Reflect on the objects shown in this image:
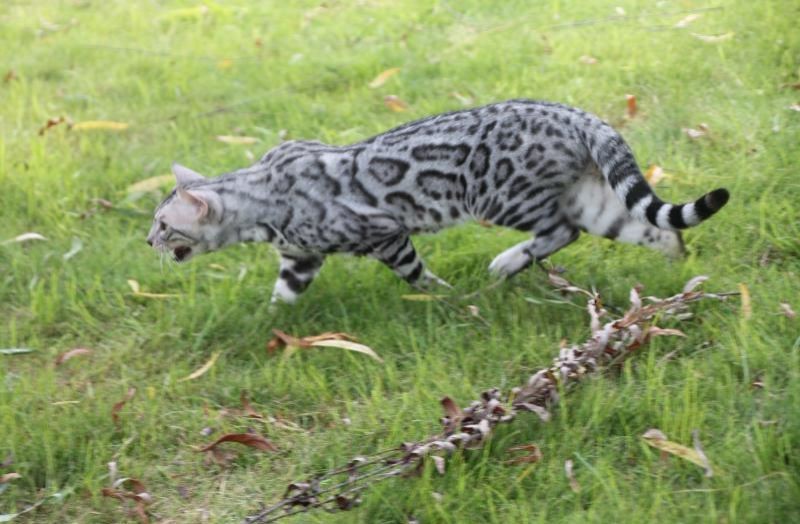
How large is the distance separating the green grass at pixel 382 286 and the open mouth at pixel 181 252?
0.74ft

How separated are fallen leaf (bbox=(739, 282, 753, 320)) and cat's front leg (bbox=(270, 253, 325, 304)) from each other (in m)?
2.09

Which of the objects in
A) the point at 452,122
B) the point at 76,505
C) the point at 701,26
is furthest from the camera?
the point at 701,26

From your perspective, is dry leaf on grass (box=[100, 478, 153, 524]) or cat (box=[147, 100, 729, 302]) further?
cat (box=[147, 100, 729, 302])

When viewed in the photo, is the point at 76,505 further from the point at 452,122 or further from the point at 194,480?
the point at 452,122

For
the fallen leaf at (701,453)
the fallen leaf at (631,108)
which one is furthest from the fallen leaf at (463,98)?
the fallen leaf at (701,453)

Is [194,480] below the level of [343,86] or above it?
below

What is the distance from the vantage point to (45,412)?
459 cm

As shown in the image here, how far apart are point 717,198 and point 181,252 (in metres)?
2.65

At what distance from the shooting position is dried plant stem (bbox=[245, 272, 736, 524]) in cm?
381

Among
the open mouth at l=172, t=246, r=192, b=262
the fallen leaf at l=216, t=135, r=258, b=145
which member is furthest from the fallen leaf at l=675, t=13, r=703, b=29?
the open mouth at l=172, t=246, r=192, b=262

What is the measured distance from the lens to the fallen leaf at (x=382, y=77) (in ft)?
24.1

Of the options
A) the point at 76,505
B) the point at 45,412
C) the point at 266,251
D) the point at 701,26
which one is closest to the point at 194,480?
the point at 76,505

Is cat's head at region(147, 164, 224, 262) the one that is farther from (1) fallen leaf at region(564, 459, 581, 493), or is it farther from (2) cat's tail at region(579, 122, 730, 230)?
(1) fallen leaf at region(564, 459, 581, 493)

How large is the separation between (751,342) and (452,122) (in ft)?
5.91
